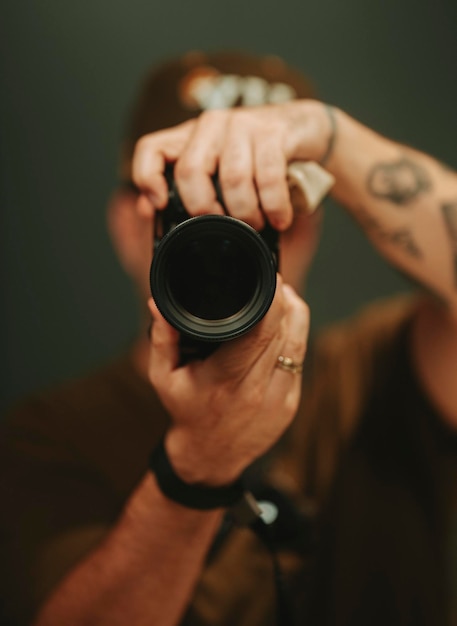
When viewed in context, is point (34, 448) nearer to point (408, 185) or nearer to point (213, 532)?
point (213, 532)

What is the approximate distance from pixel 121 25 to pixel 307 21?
37 cm

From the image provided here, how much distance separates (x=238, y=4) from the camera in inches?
45.1

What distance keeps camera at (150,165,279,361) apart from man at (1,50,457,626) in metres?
0.03

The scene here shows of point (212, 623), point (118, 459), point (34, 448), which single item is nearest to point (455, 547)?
point (212, 623)

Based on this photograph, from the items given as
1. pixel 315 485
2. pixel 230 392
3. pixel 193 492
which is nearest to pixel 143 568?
pixel 193 492

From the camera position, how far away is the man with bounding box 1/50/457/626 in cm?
53

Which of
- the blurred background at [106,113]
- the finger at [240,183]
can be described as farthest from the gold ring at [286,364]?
the blurred background at [106,113]

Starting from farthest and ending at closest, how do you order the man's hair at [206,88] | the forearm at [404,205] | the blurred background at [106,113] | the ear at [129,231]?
the blurred background at [106,113]
the ear at [129,231]
the man's hair at [206,88]
the forearm at [404,205]

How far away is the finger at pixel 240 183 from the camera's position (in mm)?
519

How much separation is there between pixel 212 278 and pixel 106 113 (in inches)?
32.9

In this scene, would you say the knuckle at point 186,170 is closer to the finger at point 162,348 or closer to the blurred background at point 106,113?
the finger at point 162,348

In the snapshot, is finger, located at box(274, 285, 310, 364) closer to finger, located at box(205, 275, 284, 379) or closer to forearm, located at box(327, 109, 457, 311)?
finger, located at box(205, 275, 284, 379)

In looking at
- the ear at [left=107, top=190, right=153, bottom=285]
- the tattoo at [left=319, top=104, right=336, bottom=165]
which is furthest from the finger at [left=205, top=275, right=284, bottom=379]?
the ear at [left=107, top=190, right=153, bottom=285]

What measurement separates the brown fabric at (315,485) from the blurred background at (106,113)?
1.08 feet
